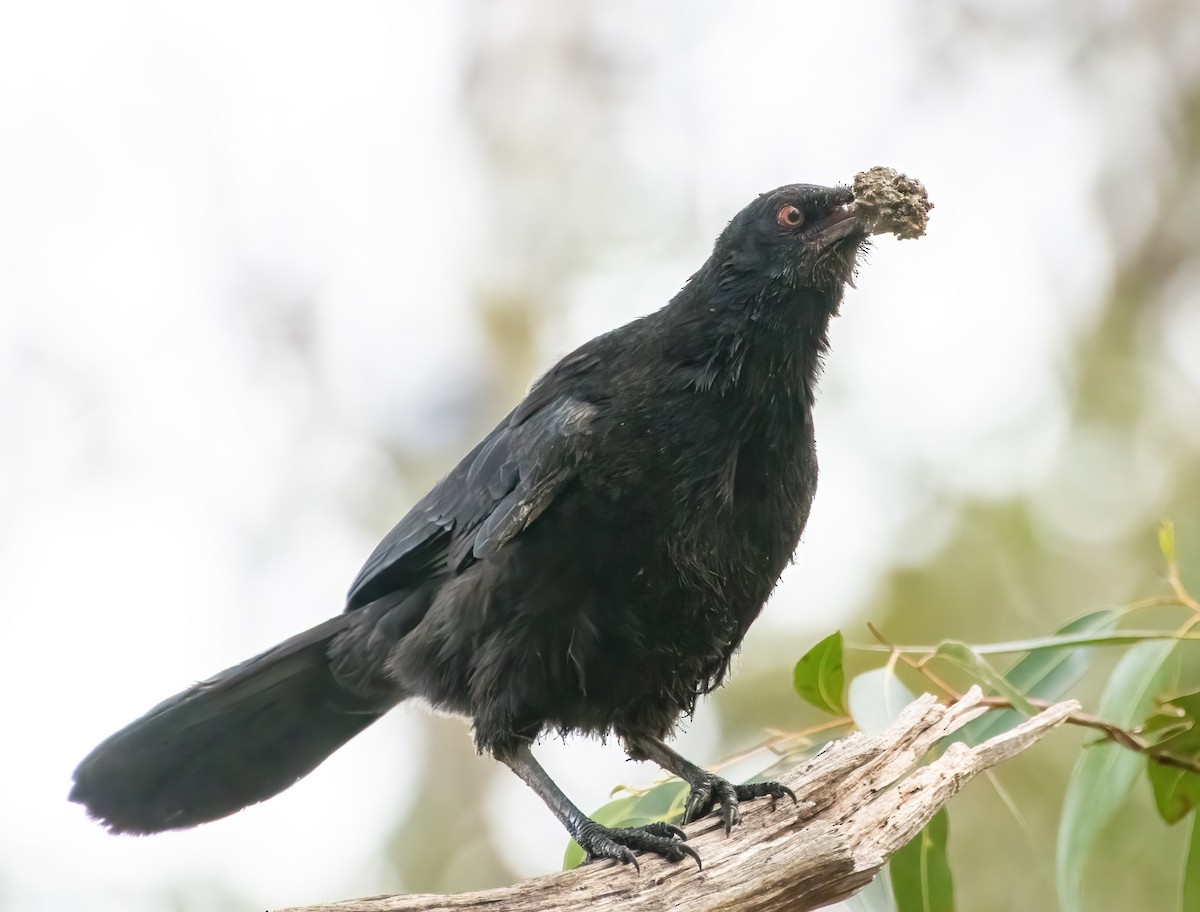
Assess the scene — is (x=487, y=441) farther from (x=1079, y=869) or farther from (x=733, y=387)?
(x=1079, y=869)

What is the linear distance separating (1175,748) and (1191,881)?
21.2 inches

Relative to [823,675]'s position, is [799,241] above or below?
above

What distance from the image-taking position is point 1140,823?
21.1ft

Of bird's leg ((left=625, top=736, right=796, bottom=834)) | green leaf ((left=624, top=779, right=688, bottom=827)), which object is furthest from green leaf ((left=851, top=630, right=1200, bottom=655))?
green leaf ((left=624, top=779, right=688, bottom=827))

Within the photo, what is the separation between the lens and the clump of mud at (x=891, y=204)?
404 cm

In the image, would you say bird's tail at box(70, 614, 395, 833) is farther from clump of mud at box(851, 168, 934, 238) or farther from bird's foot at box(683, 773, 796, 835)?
clump of mud at box(851, 168, 934, 238)

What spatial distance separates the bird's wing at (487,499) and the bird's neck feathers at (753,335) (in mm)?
410

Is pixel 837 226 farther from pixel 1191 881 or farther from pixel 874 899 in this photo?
pixel 1191 881

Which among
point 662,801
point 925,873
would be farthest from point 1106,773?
point 662,801

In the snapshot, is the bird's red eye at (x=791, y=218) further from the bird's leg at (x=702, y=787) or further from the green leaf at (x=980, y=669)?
the bird's leg at (x=702, y=787)

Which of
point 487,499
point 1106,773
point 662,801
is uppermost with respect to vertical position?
point 487,499

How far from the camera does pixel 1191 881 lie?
12.3ft

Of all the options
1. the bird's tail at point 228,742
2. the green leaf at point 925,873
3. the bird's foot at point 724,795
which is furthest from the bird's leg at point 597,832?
the bird's tail at point 228,742

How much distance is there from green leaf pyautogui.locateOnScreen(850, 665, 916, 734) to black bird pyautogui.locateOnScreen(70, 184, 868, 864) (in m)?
0.41
